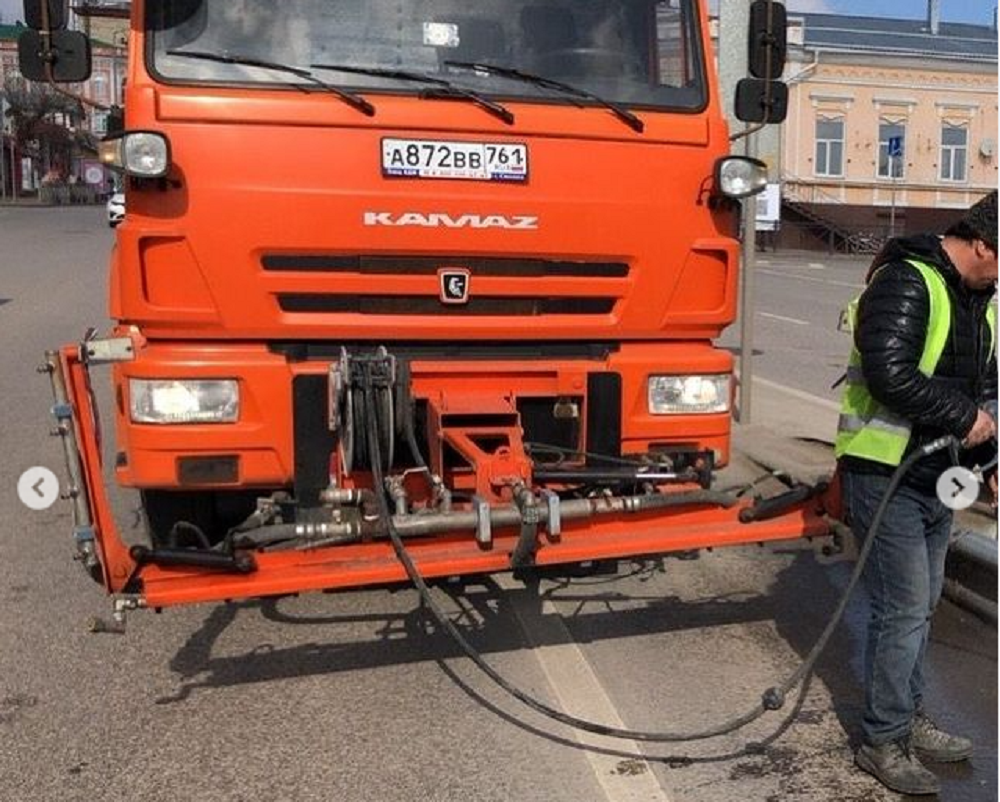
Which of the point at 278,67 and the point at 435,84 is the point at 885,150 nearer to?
the point at 435,84

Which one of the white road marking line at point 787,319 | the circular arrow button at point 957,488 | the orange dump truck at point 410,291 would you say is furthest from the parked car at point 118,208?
the white road marking line at point 787,319

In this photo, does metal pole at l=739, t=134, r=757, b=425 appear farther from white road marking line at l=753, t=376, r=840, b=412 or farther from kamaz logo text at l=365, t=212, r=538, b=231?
kamaz logo text at l=365, t=212, r=538, b=231

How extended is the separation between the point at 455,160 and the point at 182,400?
4.52 feet

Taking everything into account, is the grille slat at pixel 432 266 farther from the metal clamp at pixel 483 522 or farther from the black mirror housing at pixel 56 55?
the black mirror housing at pixel 56 55

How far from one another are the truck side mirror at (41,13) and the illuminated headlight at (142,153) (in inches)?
30.4

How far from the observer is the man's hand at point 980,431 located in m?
3.59

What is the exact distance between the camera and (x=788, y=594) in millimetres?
→ 5742

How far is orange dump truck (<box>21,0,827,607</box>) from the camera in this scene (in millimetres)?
4262

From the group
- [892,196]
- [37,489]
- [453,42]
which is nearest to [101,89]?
[453,42]

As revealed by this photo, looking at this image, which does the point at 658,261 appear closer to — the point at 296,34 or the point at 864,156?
the point at 296,34

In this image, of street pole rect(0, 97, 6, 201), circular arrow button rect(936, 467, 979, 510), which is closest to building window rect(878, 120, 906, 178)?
street pole rect(0, 97, 6, 201)

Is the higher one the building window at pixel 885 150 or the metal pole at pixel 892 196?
the building window at pixel 885 150

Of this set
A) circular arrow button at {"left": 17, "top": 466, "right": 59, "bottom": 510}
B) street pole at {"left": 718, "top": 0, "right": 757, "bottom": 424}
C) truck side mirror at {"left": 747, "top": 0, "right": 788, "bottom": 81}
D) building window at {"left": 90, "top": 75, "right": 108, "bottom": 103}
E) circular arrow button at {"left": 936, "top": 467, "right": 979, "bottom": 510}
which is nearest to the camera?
circular arrow button at {"left": 936, "top": 467, "right": 979, "bottom": 510}

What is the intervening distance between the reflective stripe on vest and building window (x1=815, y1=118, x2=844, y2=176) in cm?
4635
